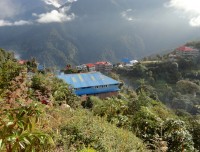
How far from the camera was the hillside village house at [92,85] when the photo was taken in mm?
31144

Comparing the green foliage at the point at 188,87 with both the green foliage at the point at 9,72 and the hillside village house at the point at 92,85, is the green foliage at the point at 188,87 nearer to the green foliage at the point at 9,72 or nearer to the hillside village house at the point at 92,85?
the hillside village house at the point at 92,85

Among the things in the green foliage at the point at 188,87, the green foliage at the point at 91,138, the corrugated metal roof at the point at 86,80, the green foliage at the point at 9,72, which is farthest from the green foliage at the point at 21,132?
the green foliage at the point at 188,87

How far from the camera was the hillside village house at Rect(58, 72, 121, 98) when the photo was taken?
102 ft

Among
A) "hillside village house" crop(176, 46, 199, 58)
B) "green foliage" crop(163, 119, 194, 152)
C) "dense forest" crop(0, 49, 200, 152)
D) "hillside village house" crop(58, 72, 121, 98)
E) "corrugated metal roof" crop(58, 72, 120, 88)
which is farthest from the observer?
"hillside village house" crop(176, 46, 199, 58)

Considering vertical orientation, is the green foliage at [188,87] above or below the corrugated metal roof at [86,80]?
below

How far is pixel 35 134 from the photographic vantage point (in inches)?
99.0

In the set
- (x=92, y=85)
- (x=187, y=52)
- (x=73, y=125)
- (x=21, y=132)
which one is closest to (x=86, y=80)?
(x=92, y=85)

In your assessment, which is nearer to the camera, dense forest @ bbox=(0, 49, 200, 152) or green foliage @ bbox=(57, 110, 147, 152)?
dense forest @ bbox=(0, 49, 200, 152)

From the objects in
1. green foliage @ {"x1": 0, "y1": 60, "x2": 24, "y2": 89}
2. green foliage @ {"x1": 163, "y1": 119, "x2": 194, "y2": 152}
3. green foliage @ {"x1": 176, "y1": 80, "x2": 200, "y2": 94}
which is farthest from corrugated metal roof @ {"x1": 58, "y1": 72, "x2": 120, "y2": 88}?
green foliage @ {"x1": 163, "y1": 119, "x2": 194, "y2": 152}

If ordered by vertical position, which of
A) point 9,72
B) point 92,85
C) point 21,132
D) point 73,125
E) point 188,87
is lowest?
point 73,125

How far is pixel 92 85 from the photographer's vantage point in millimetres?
31594

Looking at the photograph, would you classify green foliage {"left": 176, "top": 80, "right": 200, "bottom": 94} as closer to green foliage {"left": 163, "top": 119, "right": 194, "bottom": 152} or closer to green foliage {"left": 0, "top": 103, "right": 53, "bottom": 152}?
green foliage {"left": 163, "top": 119, "right": 194, "bottom": 152}

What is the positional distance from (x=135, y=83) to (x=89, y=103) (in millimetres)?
36251

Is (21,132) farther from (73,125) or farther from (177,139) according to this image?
(177,139)
